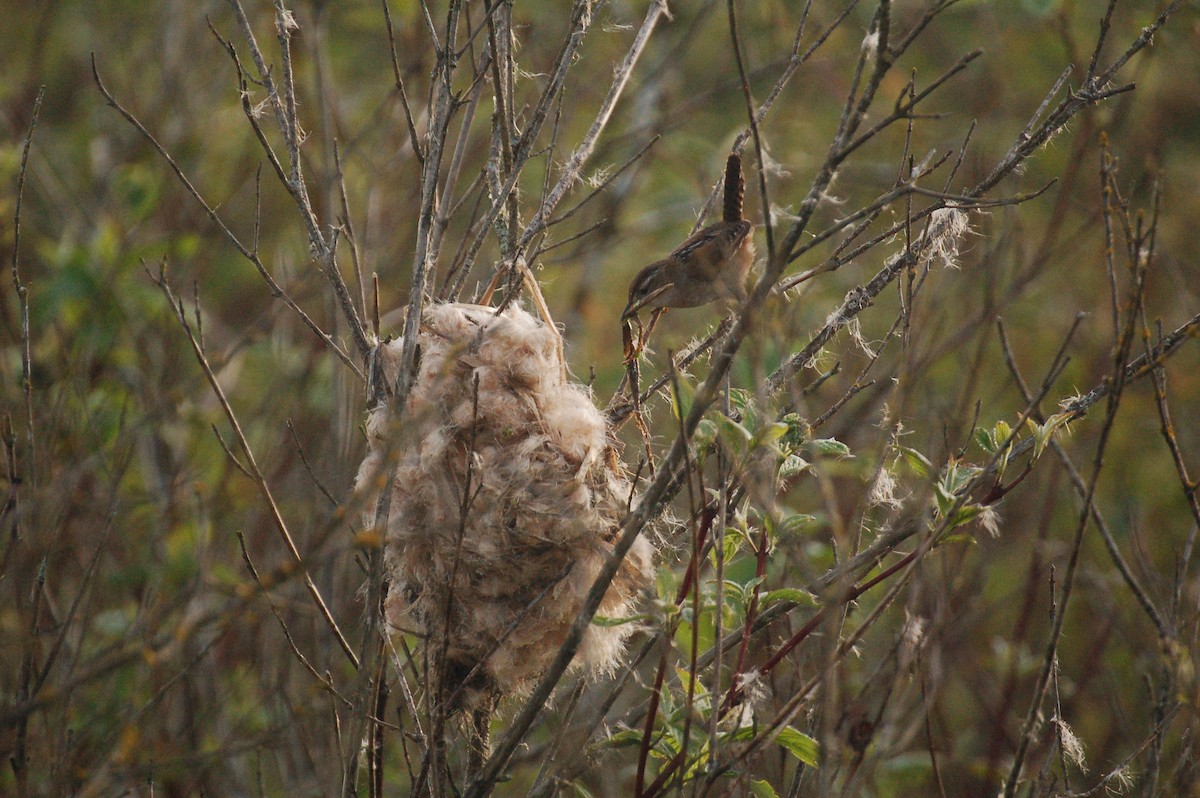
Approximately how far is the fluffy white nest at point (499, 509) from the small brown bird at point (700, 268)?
0.58 meters

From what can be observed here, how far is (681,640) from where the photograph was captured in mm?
2666

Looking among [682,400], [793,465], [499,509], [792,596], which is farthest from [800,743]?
[499,509]

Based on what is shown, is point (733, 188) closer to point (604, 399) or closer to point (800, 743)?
point (800, 743)

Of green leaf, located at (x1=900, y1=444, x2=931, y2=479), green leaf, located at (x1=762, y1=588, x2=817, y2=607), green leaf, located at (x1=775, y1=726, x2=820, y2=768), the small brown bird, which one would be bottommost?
green leaf, located at (x1=775, y1=726, x2=820, y2=768)

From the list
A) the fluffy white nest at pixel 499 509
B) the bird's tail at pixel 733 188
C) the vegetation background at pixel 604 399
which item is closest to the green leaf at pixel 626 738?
the vegetation background at pixel 604 399

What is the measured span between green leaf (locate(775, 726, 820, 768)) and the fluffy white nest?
0.51 m

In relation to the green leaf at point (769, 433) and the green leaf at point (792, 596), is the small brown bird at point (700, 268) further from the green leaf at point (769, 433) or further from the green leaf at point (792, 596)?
the green leaf at point (792, 596)

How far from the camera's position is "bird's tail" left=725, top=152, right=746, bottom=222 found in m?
3.20

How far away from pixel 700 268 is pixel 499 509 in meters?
0.99

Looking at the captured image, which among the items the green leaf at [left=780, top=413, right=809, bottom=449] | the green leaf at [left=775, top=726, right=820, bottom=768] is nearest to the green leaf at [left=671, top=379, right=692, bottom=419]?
the green leaf at [left=780, top=413, right=809, bottom=449]

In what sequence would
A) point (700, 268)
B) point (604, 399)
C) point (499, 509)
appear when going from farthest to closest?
point (604, 399)
point (700, 268)
point (499, 509)

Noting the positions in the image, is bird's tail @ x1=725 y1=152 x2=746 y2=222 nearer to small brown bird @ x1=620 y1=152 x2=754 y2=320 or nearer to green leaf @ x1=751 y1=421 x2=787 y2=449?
small brown bird @ x1=620 y1=152 x2=754 y2=320

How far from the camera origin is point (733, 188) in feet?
10.8

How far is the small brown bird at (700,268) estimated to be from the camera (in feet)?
10.8
